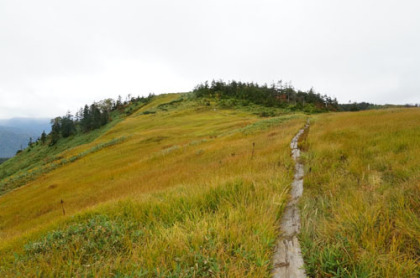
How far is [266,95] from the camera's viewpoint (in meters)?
98.8

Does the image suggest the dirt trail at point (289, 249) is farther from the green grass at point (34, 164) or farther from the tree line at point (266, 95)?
the tree line at point (266, 95)

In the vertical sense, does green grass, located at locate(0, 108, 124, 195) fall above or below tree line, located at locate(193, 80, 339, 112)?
below

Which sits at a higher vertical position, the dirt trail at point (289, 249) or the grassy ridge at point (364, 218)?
the grassy ridge at point (364, 218)

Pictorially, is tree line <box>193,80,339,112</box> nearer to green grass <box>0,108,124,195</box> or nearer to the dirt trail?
green grass <box>0,108,124,195</box>

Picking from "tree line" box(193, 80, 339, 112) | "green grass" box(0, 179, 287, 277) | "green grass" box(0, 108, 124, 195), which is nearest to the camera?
"green grass" box(0, 179, 287, 277)

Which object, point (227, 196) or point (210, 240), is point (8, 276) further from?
point (227, 196)

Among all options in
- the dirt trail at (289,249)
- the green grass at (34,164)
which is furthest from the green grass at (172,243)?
the green grass at (34,164)

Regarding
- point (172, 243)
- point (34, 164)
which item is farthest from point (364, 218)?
point (34, 164)

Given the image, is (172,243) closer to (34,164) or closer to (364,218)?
(364,218)

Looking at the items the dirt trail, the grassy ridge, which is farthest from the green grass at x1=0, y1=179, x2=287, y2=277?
the grassy ridge

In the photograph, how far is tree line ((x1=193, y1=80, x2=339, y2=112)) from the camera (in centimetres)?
9344

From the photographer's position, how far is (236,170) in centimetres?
707

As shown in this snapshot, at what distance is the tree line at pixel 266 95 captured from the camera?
307 ft

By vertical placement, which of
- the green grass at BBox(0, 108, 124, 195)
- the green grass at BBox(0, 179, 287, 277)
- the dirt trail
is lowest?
the green grass at BBox(0, 108, 124, 195)
